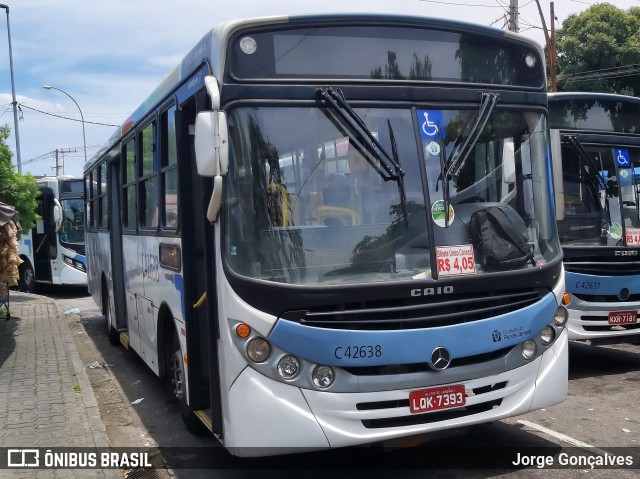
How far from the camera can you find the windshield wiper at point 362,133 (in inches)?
178

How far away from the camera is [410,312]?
4441 millimetres

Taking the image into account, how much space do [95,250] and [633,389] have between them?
8855mm

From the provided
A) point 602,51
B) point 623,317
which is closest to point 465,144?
point 623,317

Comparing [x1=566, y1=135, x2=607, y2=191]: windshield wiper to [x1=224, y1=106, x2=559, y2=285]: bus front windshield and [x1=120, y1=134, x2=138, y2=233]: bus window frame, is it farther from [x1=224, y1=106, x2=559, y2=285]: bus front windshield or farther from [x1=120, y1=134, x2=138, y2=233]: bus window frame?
[x1=120, y1=134, x2=138, y2=233]: bus window frame

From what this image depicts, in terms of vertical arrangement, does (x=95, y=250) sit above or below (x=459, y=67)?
below

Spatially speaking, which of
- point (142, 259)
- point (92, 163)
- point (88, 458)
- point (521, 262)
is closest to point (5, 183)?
point (92, 163)

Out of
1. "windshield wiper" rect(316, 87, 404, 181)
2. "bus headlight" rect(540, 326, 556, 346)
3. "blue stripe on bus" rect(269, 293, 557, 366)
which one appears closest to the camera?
"blue stripe on bus" rect(269, 293, 557, 366)

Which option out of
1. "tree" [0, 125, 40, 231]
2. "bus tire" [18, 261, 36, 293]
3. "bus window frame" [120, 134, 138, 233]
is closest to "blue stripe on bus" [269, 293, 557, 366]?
"bus window frame" [120, 134, 138, 233]

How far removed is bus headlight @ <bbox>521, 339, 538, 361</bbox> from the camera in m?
4.85

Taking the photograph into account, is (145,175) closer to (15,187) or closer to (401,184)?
(401,184)

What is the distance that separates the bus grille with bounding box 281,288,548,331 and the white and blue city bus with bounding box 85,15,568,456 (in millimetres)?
13

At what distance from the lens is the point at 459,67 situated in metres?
4.98

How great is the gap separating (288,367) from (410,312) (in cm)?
85

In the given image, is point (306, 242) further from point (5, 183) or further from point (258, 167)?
point (5, 183)
